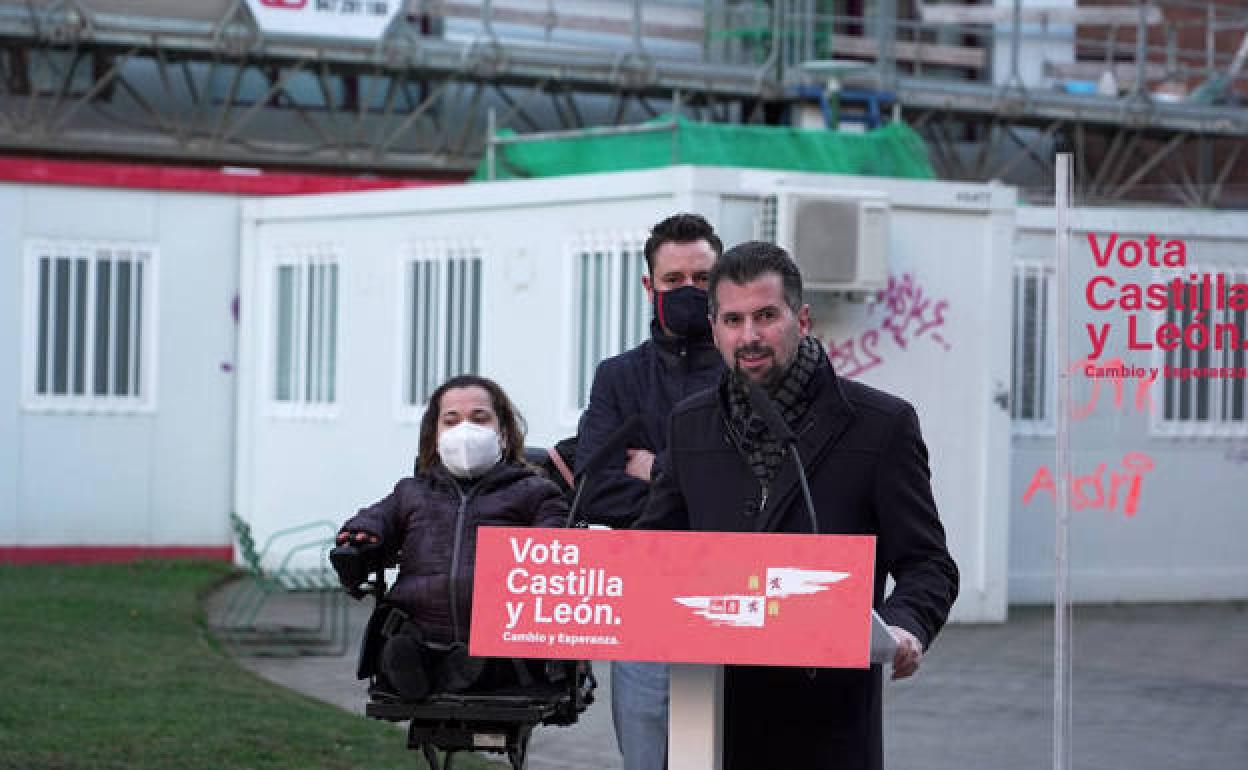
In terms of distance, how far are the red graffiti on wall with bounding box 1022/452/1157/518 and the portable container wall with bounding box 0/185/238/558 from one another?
6.60 metres

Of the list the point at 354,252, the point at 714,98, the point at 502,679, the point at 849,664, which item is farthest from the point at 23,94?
the point at 849,664

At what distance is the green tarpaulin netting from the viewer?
18.6m

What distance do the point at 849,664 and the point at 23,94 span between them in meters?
23.4

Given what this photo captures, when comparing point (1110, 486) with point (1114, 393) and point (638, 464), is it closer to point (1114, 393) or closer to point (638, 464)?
point (1114, 393)

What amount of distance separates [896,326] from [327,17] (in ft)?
A: 40.8

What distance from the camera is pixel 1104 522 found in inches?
645

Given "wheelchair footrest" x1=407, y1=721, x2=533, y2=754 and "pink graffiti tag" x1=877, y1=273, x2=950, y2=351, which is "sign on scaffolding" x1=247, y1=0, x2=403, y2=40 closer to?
"pink graffiti tag" x1=877, y1=273, x2=950, y2=351

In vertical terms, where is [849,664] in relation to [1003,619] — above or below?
above

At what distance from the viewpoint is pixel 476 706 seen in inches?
271

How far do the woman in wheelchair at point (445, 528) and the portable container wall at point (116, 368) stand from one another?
37.5 ft

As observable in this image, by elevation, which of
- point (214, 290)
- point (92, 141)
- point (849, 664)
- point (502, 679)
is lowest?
point (502, 679)

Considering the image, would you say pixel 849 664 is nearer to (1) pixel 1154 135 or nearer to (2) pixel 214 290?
(2) pixel 214 290

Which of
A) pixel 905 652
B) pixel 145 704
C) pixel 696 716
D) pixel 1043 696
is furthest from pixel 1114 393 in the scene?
pixel 696 716

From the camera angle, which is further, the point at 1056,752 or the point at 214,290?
the point at 214,290
